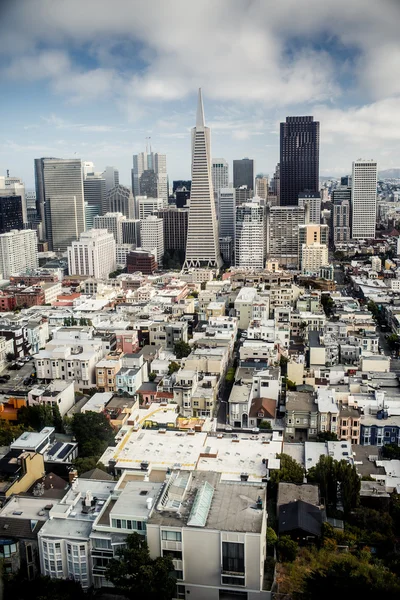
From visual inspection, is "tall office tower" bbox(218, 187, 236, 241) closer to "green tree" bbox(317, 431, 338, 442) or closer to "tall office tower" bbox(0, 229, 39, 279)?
"tall office tower" bbox(0, 229, 39, 279)

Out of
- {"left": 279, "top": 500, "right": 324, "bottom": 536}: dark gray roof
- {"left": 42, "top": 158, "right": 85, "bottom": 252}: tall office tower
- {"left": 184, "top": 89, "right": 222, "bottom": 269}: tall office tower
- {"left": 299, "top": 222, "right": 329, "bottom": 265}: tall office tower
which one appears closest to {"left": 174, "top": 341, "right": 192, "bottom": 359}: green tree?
{"left": 279, "top": 500, "right": 324, "bottom": 536}: dark gray roof

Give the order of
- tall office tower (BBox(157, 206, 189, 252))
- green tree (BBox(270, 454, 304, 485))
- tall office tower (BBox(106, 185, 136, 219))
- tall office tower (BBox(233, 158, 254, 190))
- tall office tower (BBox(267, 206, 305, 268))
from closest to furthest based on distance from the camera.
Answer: green tree (BBox(270, 454, 304, 485)) → tall office tower (BBox(267, 206, 305, 268)) → tall office tower (BBox(157, 206, 189, 252)) → tall office tower (BBox(106, 185, 136, 219)) → tall office tower (BBox(233, 158, 254, 190))

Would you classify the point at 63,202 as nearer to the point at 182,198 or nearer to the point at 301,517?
the point at 182,198

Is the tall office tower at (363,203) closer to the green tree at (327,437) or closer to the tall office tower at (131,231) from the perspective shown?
the tall office tower at (131,231)

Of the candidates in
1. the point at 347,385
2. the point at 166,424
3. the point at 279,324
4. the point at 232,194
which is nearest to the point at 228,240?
the point at 232,194

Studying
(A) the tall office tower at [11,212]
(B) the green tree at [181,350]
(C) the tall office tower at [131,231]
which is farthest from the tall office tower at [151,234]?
(B) the green tree at [181,350]

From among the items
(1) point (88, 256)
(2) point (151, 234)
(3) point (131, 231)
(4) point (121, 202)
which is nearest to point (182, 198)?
(4) point (121, 202)

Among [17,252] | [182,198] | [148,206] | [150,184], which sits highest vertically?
[150,184]

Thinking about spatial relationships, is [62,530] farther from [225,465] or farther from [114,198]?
[114,198]
